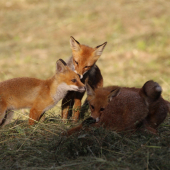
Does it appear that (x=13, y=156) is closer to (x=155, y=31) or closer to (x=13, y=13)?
(x=155, y=31)

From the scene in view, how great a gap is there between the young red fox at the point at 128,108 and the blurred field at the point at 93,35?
3627 millimetres

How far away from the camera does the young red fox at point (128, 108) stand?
4195 millimetres

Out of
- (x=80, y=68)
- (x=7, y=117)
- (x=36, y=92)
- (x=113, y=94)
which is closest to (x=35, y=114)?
(x=36, y=92)

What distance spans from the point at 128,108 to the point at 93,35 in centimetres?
1165

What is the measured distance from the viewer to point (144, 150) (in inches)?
148

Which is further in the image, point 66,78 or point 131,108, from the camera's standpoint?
point 66,78

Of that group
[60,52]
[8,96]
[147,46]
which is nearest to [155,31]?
[147,46]

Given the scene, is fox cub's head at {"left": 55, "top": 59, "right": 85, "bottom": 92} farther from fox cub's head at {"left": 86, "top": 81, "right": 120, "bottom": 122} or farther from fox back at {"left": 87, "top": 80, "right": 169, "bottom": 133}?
fox back at {"left": 87, "top": 80, "right": 169, "bottom": 133}

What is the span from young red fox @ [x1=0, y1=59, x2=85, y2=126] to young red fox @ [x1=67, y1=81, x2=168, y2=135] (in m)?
0.97

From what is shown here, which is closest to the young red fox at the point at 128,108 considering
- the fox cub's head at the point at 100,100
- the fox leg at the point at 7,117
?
the fox cub's head at the point at 100,100

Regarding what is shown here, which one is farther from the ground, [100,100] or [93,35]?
[93,35]

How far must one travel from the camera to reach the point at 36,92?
Answer: 5.78m

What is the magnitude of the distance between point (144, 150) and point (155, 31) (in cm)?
1159

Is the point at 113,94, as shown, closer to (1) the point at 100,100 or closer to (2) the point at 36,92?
(1) the point at 100,100
